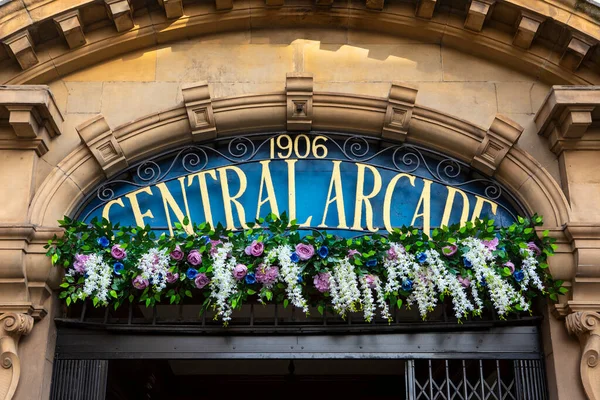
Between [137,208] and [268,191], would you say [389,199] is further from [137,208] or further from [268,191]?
[137,208]

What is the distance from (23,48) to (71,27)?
45 cm

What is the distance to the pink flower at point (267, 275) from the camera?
659 centimetres

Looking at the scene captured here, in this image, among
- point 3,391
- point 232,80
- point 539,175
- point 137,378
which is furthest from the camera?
point 137,378

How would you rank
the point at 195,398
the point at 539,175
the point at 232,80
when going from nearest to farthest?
the point at 539,175 → the point at 232,80 → the point at 195,398

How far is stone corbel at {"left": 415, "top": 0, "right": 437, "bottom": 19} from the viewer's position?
7547 millimetres

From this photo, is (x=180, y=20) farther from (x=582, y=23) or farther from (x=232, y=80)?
(x=582, y=23)

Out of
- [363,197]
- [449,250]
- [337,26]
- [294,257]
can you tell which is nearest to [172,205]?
[294,257]

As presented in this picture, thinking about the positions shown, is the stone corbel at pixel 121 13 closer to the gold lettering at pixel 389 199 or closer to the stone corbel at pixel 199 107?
the stone corbel at pixel 199 107

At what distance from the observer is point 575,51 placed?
23.9 ft

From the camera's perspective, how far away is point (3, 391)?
20.9 ft

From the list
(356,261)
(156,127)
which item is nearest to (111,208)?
(156,127)

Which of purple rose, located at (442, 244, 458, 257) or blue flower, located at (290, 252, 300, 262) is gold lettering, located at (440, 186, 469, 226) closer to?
purple rose, located at (442, 244, 458, 257)

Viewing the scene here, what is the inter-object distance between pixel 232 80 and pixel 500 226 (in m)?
2.74

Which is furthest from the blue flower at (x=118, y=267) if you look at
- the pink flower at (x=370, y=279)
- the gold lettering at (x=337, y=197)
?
the pink flower at (x=370, y=279)
